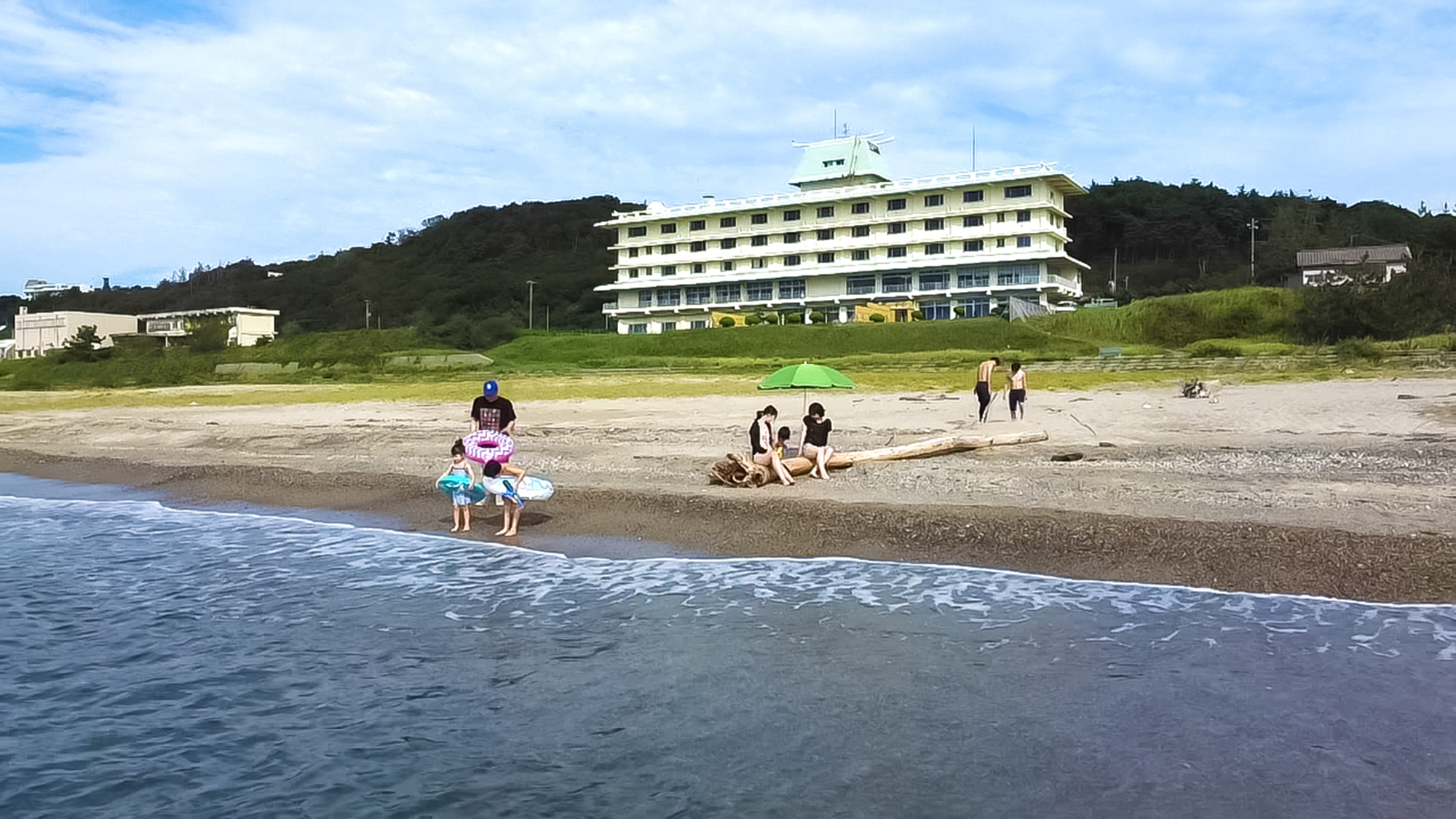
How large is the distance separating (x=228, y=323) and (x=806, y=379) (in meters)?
92.3

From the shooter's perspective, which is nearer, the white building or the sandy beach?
the sandy beach

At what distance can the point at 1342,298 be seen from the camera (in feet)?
140

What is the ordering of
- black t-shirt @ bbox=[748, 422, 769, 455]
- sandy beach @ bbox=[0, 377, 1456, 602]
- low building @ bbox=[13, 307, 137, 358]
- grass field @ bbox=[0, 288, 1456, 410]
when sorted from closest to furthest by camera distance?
1. sandy beach @ bbox=[0, 377, 1456, 602]
2. black t-shirt @ bbox=[748, 422, 769, 455]
3. grass field @ bbox=[0, 288, 1456, 410]
4. low building @ bbox=[13, 307, 137, 358]

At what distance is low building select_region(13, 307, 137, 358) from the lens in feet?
331

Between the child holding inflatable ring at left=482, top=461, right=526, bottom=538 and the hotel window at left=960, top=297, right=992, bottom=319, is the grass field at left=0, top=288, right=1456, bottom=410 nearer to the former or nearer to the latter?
the hotel window at left=960, top=297, right=992, bottom=319

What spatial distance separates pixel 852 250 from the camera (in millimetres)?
75000

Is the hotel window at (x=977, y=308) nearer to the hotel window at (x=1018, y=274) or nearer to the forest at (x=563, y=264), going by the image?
the hotel window at (x=1018, y=274)

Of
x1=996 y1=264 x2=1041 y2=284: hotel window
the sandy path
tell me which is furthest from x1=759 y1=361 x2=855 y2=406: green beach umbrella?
x1=996 y1=264 x2=1041 y2=284: hotel window

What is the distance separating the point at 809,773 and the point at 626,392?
28.7 meters

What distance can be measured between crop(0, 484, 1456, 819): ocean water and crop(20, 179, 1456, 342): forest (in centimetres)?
4114

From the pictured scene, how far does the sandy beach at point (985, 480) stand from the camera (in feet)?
35.1

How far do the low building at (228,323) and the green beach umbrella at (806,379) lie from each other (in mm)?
85277

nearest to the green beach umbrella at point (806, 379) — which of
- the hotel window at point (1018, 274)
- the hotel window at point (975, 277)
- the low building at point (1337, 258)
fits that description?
the hotel window at point (1018, 274)

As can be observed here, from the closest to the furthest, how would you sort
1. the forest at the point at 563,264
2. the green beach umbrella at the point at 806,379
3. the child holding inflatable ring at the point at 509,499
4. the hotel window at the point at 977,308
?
the child holding inflatable ring at the point at 509,499 < the green beach umbrella at the point at 806,379 < the hotel window at the point at 977,308 < the forest at the point at 563,264
